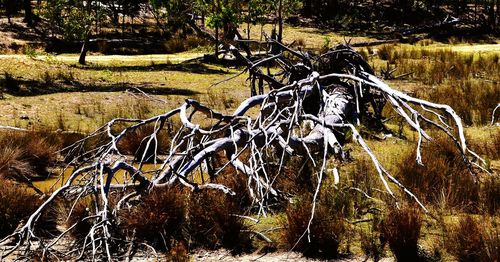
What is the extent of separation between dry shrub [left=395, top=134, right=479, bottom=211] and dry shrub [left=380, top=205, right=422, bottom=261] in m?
1.21

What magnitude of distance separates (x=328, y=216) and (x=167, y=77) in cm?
1438

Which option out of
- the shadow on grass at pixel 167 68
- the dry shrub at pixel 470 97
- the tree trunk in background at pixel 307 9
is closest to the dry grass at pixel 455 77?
the dry shrub at pixel 470 97

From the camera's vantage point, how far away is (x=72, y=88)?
689 inches

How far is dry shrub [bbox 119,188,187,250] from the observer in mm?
6547

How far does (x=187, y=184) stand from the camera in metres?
6.80

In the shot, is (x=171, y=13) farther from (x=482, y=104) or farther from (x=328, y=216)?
(x=328, y=216)

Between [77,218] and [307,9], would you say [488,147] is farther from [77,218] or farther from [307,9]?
[307,9]

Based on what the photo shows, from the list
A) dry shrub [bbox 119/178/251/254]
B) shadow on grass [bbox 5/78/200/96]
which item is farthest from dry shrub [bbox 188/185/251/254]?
shadow on grass [bbox 5/78/200/96]

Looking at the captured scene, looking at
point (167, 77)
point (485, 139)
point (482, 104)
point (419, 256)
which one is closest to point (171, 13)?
point (167, 77)

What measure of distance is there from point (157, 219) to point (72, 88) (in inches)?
462

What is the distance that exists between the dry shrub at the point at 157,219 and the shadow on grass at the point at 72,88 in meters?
10.2

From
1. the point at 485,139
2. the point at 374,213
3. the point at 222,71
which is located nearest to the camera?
the point at 374,213

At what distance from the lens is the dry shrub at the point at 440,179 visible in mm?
7250

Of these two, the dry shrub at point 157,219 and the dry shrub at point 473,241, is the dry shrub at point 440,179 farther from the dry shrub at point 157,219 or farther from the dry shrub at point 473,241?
the dry shrub at point 157,219
